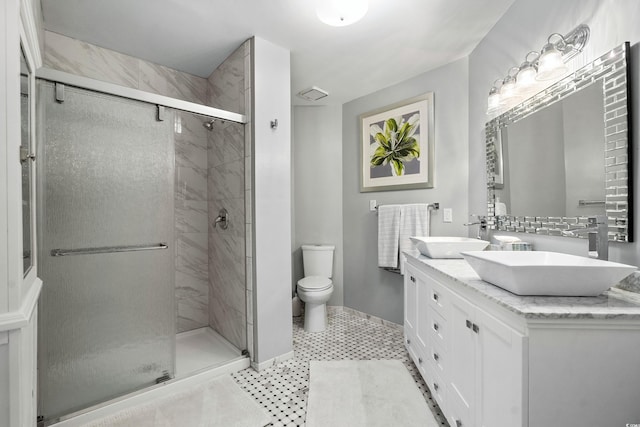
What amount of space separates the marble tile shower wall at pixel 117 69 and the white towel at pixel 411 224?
2.13 metres

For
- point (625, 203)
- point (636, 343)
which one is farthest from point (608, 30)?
point (636, 343)

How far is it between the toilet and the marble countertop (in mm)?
1636

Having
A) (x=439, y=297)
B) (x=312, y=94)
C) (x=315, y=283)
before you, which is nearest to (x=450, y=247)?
(x=439, y=297)

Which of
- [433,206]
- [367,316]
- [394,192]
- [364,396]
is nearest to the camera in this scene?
[364,396]

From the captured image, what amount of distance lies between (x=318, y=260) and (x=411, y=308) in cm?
121

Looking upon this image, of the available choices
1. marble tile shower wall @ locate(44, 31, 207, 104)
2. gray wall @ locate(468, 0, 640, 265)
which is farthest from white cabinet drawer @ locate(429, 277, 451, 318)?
marble tile shower wall @ locate(44, 31, 207, 104)

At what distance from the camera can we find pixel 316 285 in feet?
8.74

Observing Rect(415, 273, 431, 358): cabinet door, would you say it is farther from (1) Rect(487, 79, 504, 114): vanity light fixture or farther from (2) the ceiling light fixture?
(2) the ceiling light fixture

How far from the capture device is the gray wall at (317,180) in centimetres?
322

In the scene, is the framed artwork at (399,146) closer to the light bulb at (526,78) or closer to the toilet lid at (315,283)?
the light bulb at (526,78)

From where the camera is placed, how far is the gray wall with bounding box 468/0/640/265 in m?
1.13

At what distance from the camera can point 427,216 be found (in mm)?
2516

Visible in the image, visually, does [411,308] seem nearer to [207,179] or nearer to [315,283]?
[315,283]

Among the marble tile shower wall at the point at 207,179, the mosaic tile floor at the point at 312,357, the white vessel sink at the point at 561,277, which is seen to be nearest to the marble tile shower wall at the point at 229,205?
the marble tile shower wall at the point at 207,179
